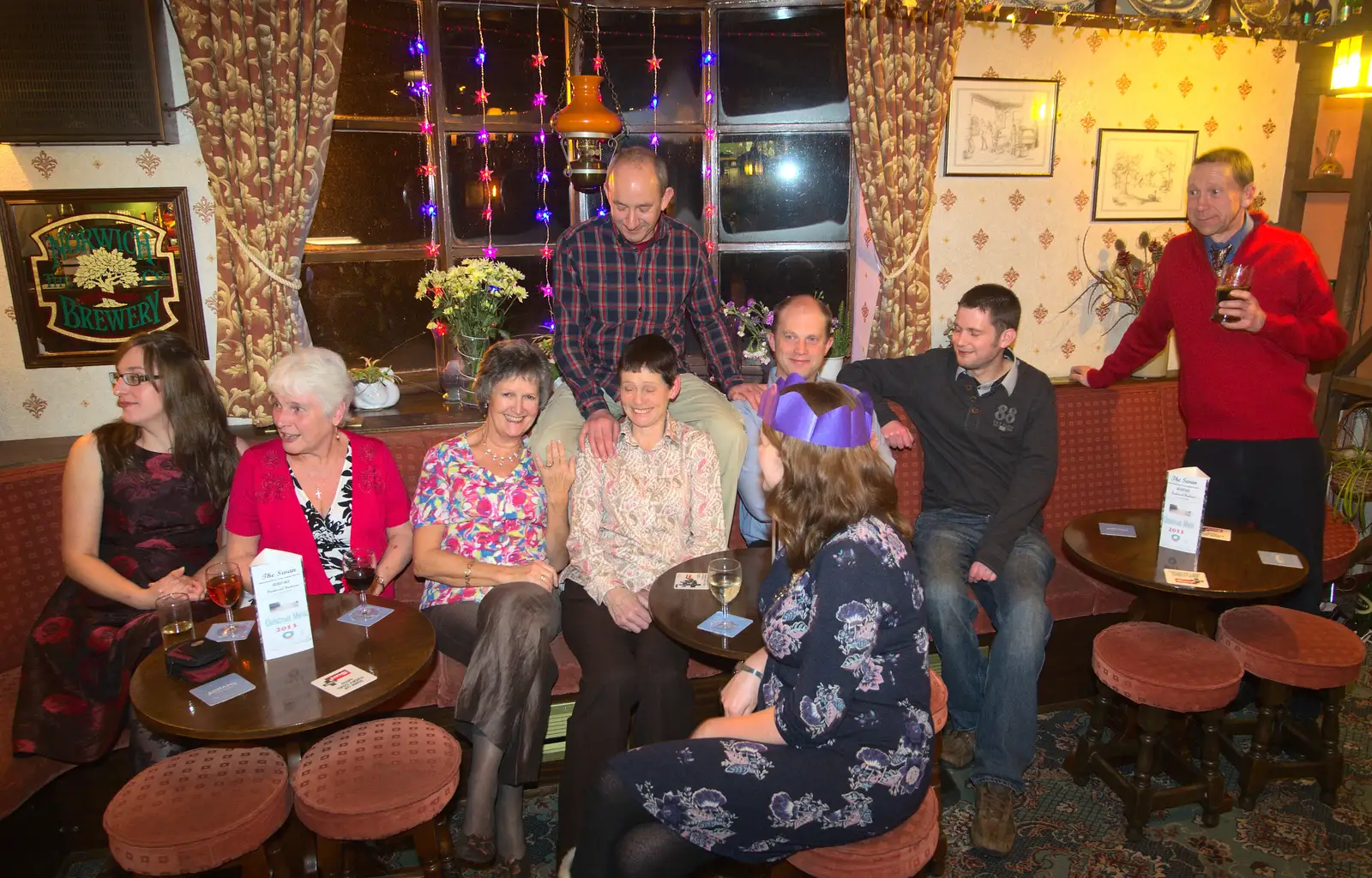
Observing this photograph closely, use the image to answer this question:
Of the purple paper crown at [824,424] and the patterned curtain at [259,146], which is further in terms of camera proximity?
the patterned curtain at [259,146]

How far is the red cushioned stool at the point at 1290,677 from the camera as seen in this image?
9.28ft

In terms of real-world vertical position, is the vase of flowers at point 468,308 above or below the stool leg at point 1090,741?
above

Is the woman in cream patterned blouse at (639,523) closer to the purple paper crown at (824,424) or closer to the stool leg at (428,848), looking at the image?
the stool leg at (428,848)

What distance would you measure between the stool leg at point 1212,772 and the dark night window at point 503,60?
3827mm

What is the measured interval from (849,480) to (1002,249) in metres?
3.21

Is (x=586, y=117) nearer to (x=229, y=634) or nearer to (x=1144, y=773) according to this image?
(x=229, y=634)

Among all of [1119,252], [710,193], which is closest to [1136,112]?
[1119,252]

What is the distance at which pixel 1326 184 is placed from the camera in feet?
15.1

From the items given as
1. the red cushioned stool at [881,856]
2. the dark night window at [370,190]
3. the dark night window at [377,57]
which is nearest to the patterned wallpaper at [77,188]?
the dark night window at [370,190]

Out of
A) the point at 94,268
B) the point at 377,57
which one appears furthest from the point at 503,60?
the point at 94,268

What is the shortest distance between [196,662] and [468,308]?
6.69 ft

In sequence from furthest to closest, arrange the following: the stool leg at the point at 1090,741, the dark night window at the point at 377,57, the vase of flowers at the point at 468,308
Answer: the dark night window at the point at 377,57
the vase of flowers at the point at 468,308
the stool leg at the point at 1090,741

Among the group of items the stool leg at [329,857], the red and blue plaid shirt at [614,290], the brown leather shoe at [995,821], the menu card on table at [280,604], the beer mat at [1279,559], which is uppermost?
the red and blue plaid shirt at [614,290]

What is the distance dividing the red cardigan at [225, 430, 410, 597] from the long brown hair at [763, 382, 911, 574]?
1520mm
